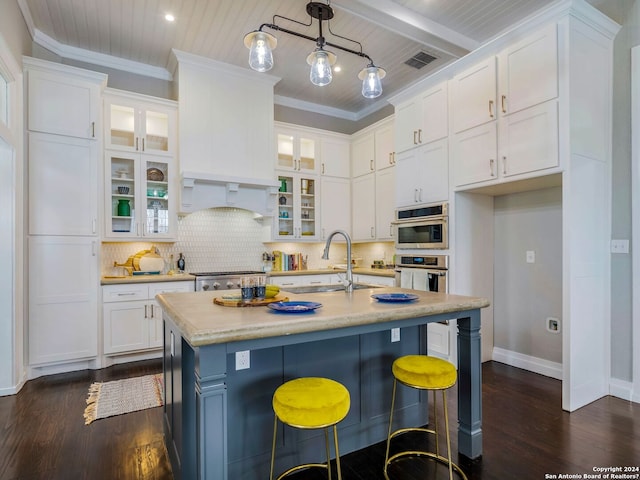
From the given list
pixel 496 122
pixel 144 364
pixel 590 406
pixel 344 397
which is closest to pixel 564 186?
pixel 496 122

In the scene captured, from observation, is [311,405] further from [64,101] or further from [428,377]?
[64,101]

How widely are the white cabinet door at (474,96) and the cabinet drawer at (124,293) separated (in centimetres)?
369

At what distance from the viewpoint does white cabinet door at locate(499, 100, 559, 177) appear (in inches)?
107

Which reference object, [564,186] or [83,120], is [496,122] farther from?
[83,120]

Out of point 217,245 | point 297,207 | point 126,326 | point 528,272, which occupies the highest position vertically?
point 297,207

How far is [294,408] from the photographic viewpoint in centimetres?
143

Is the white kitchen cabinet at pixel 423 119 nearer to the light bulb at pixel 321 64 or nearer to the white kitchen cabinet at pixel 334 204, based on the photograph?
the white kitchen cabinet at pixel 334 204

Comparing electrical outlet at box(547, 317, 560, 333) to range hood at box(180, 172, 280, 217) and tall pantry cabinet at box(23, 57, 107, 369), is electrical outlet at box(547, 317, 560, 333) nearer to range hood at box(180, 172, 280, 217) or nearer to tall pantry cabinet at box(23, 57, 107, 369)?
range hood at box(180, 172, 280, 217)

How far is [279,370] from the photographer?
188 centimetres

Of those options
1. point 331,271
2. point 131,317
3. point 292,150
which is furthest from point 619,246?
point 131,317

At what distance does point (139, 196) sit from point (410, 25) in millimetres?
3413

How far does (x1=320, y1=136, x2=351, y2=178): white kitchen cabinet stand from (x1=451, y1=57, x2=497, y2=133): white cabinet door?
2.19 meters

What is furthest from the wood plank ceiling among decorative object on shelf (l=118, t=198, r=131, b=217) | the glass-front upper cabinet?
decorative object on shelf (l=118, t=198, r=131, b=217)

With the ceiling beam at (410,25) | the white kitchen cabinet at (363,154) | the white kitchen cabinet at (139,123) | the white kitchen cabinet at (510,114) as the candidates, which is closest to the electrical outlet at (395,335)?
the white kitchen cabinet at (510,114)
